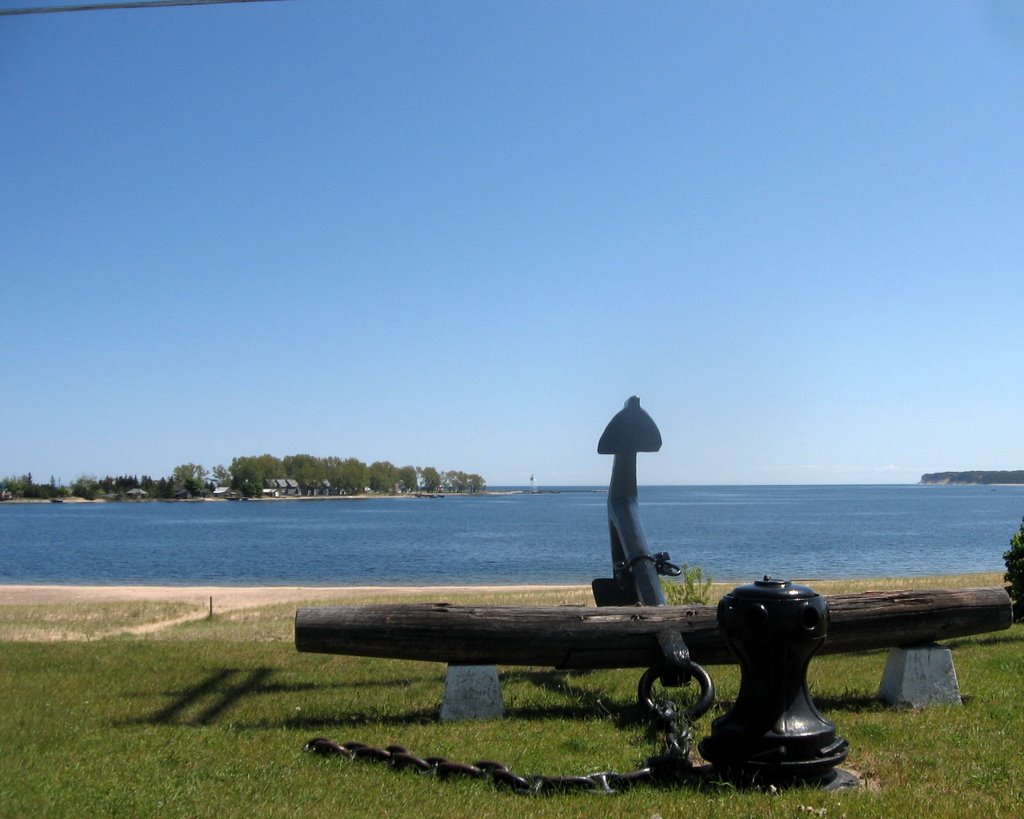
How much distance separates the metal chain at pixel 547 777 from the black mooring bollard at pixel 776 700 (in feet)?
0.90

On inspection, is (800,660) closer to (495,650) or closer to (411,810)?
(411,810)

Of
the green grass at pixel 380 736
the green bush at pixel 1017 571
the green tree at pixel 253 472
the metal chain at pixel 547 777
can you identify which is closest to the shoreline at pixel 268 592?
the green bush at pixel 1017 571

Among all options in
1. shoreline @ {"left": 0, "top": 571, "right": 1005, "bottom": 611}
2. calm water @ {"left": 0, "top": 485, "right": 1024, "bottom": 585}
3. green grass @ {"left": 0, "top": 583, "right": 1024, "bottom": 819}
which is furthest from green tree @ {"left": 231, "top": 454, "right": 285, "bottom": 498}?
green grass @ {"left": 0, "top": 583, "right": 1024, "bottom": 819}

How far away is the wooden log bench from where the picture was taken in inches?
289

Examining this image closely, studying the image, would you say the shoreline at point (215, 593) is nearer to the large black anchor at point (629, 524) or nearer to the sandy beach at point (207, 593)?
the sandy beach at point (207, 593)

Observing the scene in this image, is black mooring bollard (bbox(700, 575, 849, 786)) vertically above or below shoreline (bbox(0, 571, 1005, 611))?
above

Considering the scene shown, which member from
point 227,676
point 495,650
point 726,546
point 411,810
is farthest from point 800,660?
point 726,546

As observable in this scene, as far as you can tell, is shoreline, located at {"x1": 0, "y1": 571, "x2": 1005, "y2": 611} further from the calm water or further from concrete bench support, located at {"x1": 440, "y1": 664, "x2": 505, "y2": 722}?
concrete bench support, located at {"x1": 440, "y1": 664, "x2": 505, "y2": 722}

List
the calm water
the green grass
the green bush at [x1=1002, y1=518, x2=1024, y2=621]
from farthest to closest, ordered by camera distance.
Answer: the calm water
the green bush at [x1=1002, y1=518, x2=1024, y2=621]
the green grass

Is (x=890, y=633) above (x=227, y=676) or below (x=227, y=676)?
above

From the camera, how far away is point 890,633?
7.76m

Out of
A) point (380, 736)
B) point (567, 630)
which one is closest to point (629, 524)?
point (567, 630)

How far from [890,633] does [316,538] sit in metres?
64.0

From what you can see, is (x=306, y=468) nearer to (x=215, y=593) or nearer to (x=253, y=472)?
(x=253, y=472)
